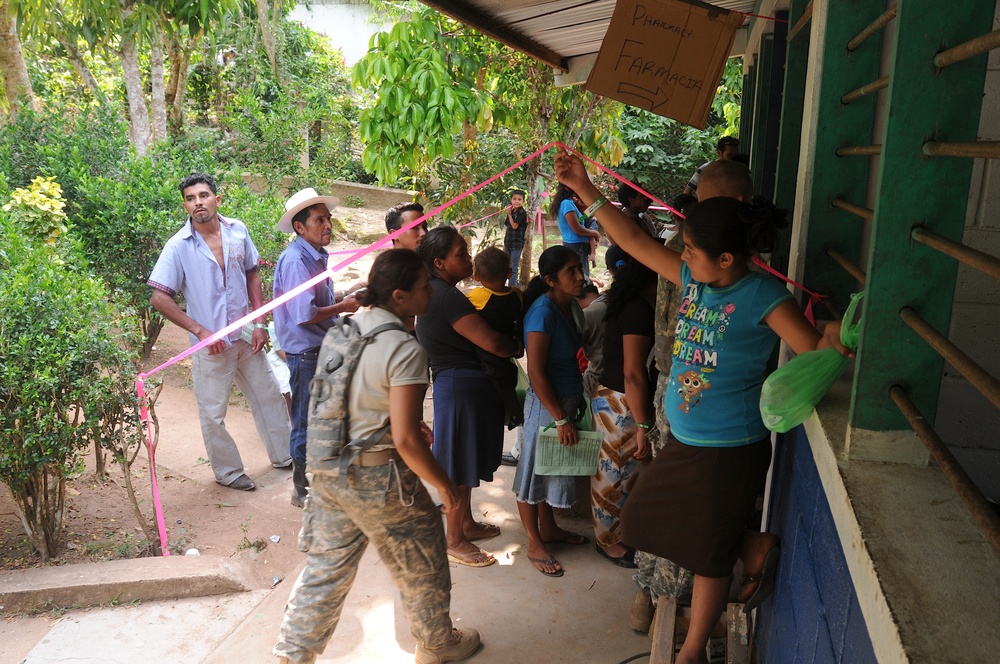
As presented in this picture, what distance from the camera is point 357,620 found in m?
3.59

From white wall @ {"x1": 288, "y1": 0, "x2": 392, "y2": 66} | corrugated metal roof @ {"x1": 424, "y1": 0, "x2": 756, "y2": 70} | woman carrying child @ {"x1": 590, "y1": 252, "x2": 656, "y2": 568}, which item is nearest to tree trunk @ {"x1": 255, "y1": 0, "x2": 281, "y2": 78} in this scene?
corrugated metal roof @ {"x1": 424, "y1": 0, "x2": 756, "y2": 70}

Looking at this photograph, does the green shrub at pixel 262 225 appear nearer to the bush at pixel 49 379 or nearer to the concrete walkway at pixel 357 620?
the bush at pixel 49 379

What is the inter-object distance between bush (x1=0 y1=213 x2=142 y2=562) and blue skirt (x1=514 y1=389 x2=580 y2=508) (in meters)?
2.12

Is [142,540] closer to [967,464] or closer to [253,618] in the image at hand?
[253,618]

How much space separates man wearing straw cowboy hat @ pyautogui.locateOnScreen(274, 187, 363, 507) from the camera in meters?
4.63

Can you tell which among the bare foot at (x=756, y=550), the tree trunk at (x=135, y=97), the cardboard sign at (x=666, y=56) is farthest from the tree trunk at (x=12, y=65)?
the bare foot at (x=756, y=550)

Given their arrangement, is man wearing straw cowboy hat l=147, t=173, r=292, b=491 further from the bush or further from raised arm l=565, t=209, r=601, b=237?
raised arm l=565, t=209, r=601, b=237

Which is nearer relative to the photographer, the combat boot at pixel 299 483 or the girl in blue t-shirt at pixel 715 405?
the girl in blue t-shirt at pixel 715 405

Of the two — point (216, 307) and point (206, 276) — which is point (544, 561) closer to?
point (216, 307)

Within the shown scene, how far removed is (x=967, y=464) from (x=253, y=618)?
A: 9.78 ft

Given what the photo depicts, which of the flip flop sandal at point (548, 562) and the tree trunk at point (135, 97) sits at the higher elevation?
the tree trunk at point (135, 97)

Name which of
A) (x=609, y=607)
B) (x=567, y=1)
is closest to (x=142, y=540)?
(x=609, y=607)

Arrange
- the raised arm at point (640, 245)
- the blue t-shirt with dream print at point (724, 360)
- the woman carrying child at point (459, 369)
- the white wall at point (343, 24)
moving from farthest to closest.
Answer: the white wall at point (343, 24) → the woman carrying child at point (459, 369) → the raised arm at point (640, 245) → the blue t-shirt with dream print at point (724, 360)

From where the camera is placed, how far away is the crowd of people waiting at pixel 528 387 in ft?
7.39
